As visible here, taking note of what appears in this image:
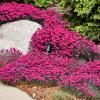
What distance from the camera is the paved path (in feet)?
29.1

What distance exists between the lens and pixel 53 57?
10570 mm

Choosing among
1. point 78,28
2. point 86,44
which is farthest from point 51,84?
point 78,28

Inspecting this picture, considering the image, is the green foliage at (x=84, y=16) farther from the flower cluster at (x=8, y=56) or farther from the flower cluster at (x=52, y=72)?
the flower cluster at (x=8, y=56)

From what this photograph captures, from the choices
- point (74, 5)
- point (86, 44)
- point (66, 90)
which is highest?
point (74, 5)

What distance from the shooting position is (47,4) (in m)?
14.4

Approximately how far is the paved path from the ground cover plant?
28 cm

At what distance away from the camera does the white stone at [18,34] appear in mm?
11469

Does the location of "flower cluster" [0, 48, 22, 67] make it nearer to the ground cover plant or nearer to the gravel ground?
the ground cover plant

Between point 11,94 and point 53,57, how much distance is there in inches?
74.5

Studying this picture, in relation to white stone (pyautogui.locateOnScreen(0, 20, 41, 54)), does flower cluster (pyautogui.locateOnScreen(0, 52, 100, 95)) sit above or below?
below

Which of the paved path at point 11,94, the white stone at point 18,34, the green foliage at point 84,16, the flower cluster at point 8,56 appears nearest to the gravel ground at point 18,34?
the white stone at point 18,34

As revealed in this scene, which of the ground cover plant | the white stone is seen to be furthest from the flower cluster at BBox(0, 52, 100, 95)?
the white stone

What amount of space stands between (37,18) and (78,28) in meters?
1.17

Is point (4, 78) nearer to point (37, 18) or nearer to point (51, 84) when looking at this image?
point (51, 84)
